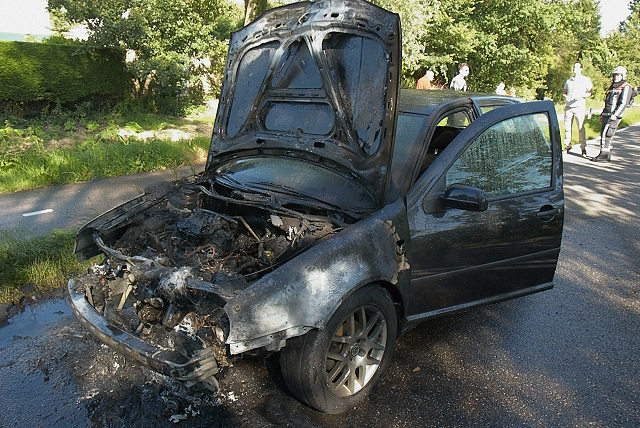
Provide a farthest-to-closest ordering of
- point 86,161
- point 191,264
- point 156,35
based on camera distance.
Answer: point 156,35, point 86,161, point 191,264

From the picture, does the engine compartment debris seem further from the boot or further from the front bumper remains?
the boot

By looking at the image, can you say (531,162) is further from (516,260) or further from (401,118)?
(401,118)

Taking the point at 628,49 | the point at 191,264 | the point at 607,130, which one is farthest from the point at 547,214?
the point at 628,49

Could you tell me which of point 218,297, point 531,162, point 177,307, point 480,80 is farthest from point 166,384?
point 480,80

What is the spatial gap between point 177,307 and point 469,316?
8.19 ft

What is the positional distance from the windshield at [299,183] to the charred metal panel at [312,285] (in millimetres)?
358

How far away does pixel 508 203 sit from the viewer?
3535 mm

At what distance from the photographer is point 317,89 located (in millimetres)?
3623

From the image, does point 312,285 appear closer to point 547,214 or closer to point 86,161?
point 547,214

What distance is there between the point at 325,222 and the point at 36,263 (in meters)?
3.18

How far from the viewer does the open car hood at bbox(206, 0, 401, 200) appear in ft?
10.6

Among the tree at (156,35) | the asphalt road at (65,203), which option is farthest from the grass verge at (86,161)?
the tree at (156,35)

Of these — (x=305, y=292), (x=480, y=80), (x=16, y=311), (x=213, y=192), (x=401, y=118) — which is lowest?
(x=16, y=311)

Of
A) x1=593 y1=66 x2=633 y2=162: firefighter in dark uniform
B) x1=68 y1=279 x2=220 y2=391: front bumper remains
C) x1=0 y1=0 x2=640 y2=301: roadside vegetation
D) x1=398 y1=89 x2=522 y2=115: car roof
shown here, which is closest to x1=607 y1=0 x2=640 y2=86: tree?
x1=0 y1=0 x2=640 y2=301: roadside vegetation
